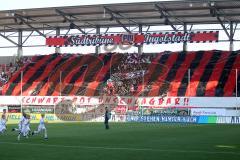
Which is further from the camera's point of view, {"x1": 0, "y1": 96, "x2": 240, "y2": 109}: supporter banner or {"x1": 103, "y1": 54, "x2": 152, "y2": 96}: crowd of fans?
{"x1": 103, "y1": 54, "x2": 152, "y2": 96}: crowd of fans

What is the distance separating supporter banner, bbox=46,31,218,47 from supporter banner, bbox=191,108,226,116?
1285cm

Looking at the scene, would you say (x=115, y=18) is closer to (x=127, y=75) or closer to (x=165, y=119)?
(x=127, y=75)

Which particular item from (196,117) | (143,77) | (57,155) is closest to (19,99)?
(143,77)

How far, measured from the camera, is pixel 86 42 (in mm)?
65250

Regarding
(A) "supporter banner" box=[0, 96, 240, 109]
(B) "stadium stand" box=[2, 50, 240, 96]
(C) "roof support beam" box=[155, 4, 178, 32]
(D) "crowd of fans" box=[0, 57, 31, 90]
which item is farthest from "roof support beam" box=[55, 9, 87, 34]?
(C) "roof support beam" box=[155, 4, 178, 32]

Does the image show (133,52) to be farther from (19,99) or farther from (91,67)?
(19,99)

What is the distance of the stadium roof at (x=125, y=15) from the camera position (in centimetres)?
5316

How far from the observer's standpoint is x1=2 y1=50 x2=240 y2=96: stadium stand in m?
56.6

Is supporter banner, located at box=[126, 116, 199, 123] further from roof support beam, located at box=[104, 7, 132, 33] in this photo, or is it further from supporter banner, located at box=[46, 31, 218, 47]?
supporter banner, located at box=[46, 31, 218, 47]

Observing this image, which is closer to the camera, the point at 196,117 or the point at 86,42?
the point at 196,117

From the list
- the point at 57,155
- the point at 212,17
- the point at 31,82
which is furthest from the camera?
the point at 31,82

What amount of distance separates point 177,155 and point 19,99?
4175cm

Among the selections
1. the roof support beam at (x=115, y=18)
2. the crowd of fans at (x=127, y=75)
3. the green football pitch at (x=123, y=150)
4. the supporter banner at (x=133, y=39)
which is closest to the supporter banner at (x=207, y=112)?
the crowd of fans at (x=127, y=75)

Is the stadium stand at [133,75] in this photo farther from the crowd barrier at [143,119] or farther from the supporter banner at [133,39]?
the crowd barrier at [143,119]
